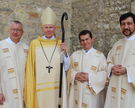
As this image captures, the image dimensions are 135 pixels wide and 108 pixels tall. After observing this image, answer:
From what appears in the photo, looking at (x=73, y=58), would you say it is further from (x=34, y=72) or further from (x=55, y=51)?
(x=34, y=72)

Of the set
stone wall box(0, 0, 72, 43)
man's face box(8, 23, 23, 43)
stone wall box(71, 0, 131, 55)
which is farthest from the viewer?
stone wall box(0, 0, 72, 43)

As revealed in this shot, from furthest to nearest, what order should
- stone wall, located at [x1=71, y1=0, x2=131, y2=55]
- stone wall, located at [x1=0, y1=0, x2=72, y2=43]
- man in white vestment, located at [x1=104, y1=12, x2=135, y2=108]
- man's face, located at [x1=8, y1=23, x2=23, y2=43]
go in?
stone wall, located at [x1=0, y1=0, x2=72, y2=43] < stone wall, located at [x1=71, y1=0, x2=131, y2=55] < man's face, located at [x1=8, y1=23, x2=23, y2=43] < man in white vestment, located at [x1=104, y1=12, x2=135, y2=108]

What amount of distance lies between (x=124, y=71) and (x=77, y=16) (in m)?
3.51

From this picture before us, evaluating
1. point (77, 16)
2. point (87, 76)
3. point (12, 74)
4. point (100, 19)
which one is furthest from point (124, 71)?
point (77, 16)

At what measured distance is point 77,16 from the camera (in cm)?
670

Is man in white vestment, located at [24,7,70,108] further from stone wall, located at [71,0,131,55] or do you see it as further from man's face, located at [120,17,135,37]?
stone wall, located at [71,0,131,55]

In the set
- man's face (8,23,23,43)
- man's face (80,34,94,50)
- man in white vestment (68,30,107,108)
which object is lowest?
man in white vestment (68,30,107,108)

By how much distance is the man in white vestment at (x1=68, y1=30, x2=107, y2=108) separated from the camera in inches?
150

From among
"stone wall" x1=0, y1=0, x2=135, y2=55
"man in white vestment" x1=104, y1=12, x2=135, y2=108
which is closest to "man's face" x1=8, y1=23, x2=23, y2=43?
"man in white vestment" x1=104, y1=12, x2=135, y2=108

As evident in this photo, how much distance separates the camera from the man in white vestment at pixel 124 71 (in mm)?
3436

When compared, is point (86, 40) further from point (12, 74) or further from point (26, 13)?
point (26, 13)

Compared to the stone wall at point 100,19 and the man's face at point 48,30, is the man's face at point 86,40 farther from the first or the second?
the stone wall at point 100,19

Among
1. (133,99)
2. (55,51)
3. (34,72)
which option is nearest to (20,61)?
(34,72)

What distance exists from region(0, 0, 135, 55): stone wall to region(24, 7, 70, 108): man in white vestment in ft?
6.49
